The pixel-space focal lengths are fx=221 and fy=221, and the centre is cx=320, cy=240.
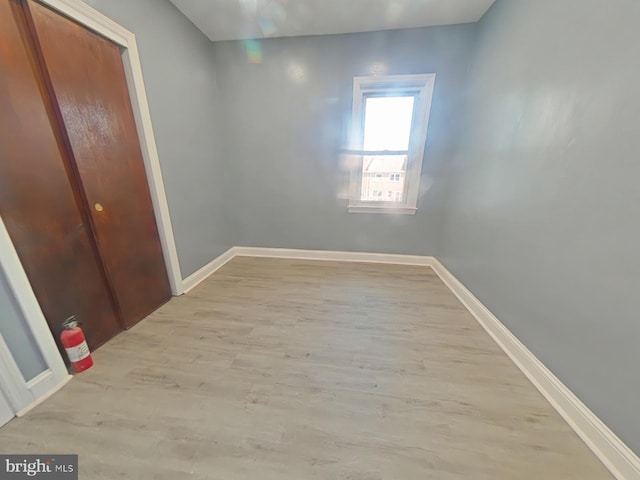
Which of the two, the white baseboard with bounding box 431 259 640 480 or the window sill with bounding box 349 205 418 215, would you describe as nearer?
the white baseboard with bounding box 431 259 640 480

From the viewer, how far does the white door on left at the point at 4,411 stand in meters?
1.05

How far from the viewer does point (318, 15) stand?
2.06 m

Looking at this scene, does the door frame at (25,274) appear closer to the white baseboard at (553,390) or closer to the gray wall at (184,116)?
the gray wall at (184,116)

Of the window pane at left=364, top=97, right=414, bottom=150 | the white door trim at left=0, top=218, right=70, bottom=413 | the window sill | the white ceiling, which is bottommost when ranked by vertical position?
the white door trim at left=0, top=218, right=70, bottom=413

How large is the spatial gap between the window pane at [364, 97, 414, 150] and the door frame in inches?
85.7

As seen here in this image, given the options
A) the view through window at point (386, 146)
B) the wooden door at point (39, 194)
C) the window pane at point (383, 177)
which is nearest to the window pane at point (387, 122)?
the view through window at point (386, 146)

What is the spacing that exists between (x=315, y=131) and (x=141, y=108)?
1.66 m

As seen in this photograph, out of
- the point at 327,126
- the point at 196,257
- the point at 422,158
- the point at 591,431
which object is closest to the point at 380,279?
the point at 422,158

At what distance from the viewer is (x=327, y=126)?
2639 millimetres

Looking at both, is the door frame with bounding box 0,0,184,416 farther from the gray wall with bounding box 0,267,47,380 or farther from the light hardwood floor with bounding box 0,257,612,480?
the light hardwood floor with bounding box 0,257,612,480

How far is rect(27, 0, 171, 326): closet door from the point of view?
129 centimetres

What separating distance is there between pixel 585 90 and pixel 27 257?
2989 mm

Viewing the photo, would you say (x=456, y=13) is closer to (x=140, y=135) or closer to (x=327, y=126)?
(x=327, y=126)

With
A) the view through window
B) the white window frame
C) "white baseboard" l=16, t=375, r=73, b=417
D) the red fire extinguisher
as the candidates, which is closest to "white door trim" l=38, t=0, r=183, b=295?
the red fire extinguisher
